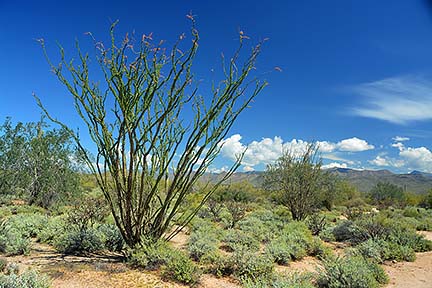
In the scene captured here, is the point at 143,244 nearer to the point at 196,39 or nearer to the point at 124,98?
the point at 124,98

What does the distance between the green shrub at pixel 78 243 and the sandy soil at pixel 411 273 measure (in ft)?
23.7

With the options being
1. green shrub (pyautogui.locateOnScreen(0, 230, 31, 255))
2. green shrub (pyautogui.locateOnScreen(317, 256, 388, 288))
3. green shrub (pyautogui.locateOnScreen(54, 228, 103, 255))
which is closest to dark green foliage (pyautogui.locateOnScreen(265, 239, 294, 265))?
green shrub (pyautogui.locateOnScreen(317, 256, 388, 288))

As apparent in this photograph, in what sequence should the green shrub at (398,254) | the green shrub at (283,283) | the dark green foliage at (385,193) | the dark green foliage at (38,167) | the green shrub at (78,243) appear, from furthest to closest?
the dark green foliage at (385,193)
the dark green foliage at (38,167)
the green shrub at (398,254)
the green shrub at (78,243)
the green shrub at (283,283)

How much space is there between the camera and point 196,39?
718 cm

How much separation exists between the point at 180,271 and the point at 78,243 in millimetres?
3553

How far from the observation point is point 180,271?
638cm

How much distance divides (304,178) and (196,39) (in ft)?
36.8

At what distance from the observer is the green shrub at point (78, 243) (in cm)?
829

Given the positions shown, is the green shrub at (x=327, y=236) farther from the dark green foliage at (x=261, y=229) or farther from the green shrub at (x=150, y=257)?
the green shrub at (x=150, y=257)

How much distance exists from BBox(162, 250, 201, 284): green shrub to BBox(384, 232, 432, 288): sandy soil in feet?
14.5

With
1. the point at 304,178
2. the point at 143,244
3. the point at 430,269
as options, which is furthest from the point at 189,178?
the point at 304,178

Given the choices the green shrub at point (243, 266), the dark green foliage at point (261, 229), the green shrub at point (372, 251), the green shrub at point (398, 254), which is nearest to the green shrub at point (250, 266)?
the green shrub at point (243, 266)

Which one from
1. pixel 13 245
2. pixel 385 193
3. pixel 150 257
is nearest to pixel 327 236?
pixel 150 257

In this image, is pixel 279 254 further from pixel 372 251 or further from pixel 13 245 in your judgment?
pixel 13 245
